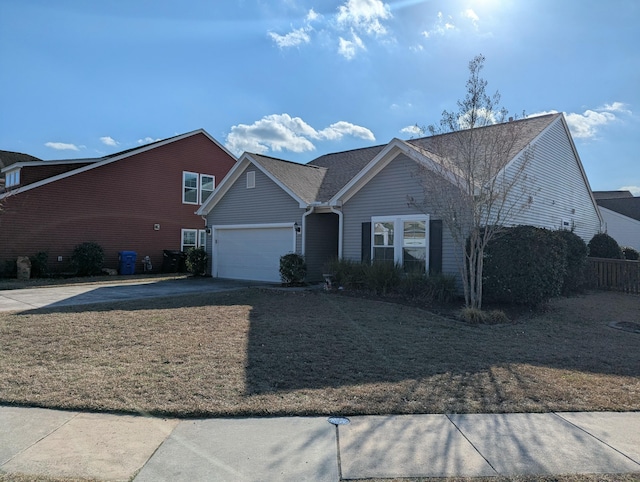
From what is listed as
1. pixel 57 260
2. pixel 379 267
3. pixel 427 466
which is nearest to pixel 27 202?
pixel 57 260

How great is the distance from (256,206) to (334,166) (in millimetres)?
4664

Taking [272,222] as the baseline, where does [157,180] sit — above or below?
above

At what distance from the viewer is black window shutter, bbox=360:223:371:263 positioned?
1386cm

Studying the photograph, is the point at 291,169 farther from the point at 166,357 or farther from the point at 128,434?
the point at 128,434

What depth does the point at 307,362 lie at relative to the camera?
593cm

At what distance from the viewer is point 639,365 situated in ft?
20.1

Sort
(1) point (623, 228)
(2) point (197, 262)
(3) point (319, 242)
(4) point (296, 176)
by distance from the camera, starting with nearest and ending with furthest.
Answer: (3) point (319, 242)
(4) point (296, 176)
(2) point (197, 262)
(1) point (623, 228)

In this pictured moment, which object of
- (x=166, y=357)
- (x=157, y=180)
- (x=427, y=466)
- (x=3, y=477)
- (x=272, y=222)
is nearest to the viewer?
(x=3, y=477)

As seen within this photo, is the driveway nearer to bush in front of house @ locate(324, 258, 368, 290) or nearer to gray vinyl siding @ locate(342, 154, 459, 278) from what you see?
bush in front of house @ locate(324, 258, 368, 290)

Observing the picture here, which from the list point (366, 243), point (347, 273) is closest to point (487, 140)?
point (366, 243)

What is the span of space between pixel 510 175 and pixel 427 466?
11.6 metres

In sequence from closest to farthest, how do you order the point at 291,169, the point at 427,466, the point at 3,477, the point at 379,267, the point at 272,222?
the point at 3,477 → the point at 427,466 → the point at 379,267 → the point at 272,222 → the point at 291,169

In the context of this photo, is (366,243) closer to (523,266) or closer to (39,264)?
(523,266)

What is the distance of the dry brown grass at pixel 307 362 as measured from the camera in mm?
4555
